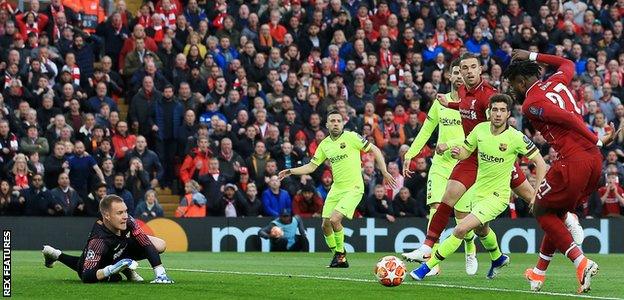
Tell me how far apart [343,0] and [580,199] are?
62.7ft

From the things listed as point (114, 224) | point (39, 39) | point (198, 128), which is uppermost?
point (39, 39)

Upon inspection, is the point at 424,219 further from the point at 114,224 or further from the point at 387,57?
the point at 114,224

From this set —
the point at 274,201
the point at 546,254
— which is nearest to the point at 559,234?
the point at 546,254

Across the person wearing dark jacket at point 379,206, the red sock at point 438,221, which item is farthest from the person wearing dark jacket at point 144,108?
the red sock at point 438,221

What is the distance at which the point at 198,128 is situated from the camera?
27.9m

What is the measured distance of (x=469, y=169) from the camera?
54.3 feet

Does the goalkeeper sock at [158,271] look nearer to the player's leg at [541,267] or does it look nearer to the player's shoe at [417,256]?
the player's shoe at [417,256]

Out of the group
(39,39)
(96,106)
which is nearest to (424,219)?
(96,106)

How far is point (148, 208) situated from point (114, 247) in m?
11.6

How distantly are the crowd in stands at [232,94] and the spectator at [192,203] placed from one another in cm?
4

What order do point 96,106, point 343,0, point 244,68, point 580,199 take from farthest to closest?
point 343,0, point 244,68, point 96,106, point 580,199

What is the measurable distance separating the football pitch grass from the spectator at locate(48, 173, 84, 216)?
4.37 metres

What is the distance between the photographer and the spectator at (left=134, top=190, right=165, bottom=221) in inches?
1044

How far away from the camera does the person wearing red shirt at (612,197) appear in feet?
94.3
